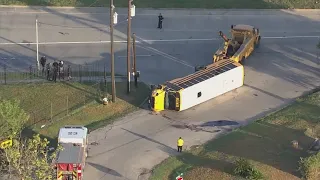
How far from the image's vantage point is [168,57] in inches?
1729

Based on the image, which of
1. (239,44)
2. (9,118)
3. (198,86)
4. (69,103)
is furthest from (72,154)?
(239,44)

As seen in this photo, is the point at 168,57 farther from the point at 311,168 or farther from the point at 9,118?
the point at 311,168

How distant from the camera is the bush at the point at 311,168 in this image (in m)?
29.3

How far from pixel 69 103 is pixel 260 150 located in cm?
1091

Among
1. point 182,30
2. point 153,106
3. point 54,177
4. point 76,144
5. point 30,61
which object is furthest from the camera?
point 182,30

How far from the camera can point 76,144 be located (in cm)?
2961

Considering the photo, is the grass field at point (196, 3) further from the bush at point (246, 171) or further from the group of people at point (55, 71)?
the bush at point (246, 171)

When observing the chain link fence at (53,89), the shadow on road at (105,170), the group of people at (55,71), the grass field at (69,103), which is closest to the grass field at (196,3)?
the chain link fence at (53,89)

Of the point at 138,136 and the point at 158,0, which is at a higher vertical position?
the point at 158,0

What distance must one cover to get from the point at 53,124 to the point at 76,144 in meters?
4.91

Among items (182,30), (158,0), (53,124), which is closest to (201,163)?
(53,124)

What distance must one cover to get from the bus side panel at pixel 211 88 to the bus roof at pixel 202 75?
0.27 meters

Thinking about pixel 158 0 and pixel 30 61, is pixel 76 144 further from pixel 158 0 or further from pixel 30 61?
pixel 158 0

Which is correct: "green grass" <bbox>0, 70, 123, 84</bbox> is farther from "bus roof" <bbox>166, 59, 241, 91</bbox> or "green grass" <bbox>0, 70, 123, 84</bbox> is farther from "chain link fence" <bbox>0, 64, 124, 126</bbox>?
"bus roof" <bbox>166, 59, 241, 91</bbox>
